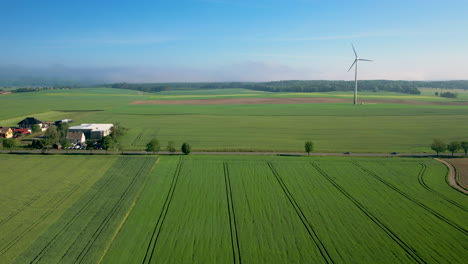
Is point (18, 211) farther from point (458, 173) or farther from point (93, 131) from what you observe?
point (458, 173)

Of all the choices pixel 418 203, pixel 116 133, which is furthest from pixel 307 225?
pixel 116 133

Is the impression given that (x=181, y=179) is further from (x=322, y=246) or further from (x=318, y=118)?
(x=318, y=118)

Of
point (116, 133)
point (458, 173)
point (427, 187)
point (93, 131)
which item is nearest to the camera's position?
Result: point (427, 187)

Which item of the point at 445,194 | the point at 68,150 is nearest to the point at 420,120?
the point at 445,194

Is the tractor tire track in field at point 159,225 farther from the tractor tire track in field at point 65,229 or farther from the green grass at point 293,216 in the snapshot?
the tractor tire track in field at point 65,229

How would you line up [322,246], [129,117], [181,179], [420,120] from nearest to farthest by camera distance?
[322,246] → [181,179] → [420,120] → [129,117]

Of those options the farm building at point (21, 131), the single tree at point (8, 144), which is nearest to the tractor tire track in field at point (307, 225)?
the single tree at point (8, 144)

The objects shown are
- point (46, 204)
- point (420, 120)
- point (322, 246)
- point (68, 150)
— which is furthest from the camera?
point (420, 120)
